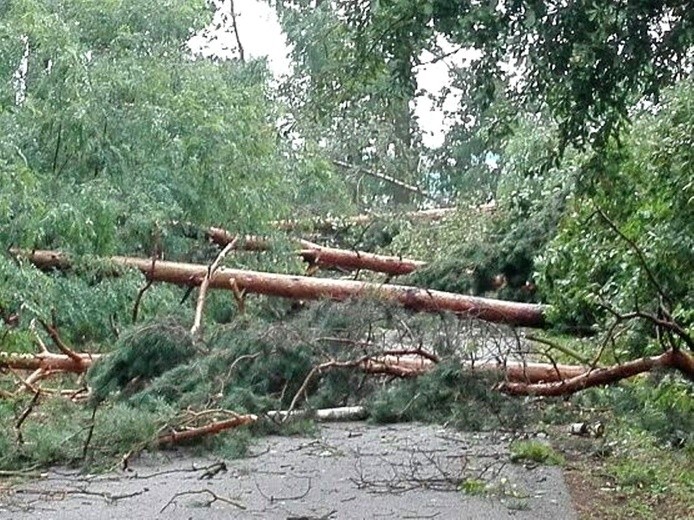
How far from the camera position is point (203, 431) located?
23.6ft

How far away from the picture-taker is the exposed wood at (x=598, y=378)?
24.2 ft

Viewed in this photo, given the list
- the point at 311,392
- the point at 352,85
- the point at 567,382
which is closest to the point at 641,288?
the point at 567,382

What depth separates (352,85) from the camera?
17.4 feet

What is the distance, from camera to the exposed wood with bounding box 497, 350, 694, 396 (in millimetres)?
7375

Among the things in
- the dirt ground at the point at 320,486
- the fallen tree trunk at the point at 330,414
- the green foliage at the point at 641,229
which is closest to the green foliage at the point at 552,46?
the green foliage at the point at 641,229

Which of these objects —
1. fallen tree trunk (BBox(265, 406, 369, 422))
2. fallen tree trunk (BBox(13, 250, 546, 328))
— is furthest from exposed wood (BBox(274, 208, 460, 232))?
fallen tree trunk (BBox(265, 406, 369, 422))

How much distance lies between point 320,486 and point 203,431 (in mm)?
1239

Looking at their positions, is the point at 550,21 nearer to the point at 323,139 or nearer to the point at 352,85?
the point at 352,85

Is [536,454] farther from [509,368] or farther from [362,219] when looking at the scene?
[362,219]

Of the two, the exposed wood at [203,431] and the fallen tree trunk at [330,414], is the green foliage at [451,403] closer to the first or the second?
the fallen tree trunk at [330,414]

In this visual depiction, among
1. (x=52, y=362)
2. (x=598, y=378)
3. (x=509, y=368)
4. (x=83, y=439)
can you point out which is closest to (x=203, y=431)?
(x=83, y=439)

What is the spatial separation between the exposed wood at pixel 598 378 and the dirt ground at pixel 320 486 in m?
0.51

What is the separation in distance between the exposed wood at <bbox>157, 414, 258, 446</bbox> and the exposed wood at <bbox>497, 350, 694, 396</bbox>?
192 centimetres

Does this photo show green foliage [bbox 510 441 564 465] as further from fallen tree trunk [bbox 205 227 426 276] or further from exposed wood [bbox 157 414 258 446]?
fallen tree trunk [bbox 205 227 426 276]
